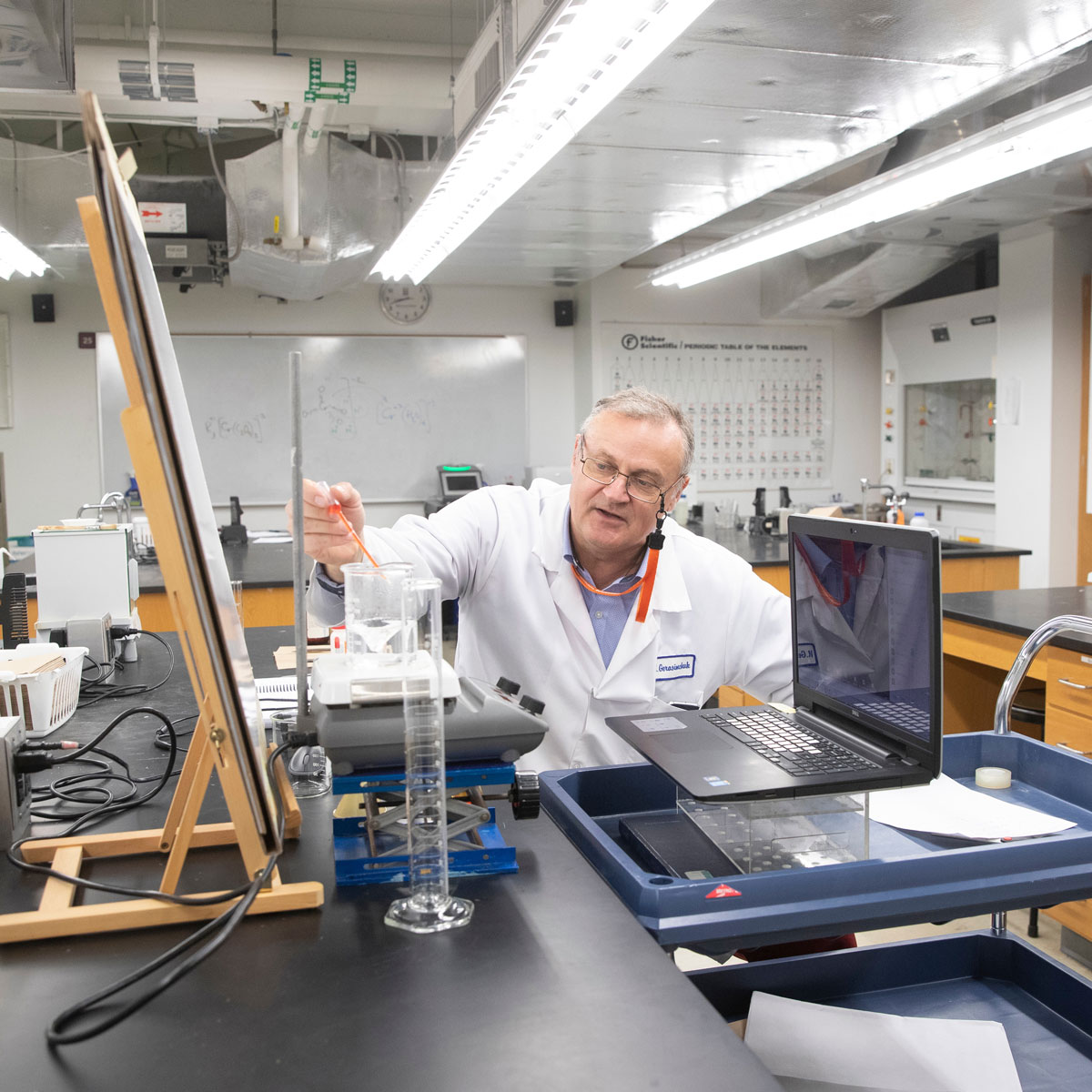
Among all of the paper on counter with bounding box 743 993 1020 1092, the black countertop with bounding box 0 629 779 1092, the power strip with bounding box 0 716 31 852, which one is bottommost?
the paper on counter with bounding box 743 993 1020 1092

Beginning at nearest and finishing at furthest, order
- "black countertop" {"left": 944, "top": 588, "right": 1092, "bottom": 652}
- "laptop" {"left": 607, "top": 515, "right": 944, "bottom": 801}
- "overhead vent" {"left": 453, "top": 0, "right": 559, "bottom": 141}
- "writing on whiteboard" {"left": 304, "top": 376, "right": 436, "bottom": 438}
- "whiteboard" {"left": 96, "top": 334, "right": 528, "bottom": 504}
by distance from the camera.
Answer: "laptop" {"left": 607, "top": 515, "right": 944, "bottom": 801} < "overhead vent" {"left": 453, "top": 0, "right": 559, "bottom": 141} < "black countertop" {"left": 944, "top": 588, "right": 1092, "bottom": 652} < "whiteboard" {"left": 96, "top": 334, "right": 528, "bottom": 504} < "writing on whiteboard" {"left": 304, "top": 376, "right": 436, "bottom": 438}

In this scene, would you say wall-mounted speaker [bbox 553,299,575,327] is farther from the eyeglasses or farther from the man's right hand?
the man's right hand

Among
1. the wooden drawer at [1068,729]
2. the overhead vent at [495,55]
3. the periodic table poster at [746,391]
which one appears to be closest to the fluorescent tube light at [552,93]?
the overhead vent at [495,55]

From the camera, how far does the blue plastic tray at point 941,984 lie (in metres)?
1.14

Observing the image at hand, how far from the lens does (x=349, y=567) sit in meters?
1.12

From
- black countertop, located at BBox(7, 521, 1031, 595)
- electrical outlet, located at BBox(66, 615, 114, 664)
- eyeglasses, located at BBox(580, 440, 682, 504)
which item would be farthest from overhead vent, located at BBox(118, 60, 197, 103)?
eyeglasses, located at BBox(580, 440, 682, 504)

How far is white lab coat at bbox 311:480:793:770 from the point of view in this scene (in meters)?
1.81

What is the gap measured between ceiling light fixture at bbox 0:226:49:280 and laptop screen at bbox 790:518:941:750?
3.63 metres

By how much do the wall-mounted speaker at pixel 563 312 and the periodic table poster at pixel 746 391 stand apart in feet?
1.39

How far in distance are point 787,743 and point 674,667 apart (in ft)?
2.12

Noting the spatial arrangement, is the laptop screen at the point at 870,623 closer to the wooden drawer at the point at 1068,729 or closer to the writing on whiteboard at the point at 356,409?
the wooden drawer at the point at 1068,729

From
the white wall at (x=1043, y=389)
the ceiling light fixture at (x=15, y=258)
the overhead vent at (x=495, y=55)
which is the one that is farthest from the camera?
the white wall at (x=1043, y=389)

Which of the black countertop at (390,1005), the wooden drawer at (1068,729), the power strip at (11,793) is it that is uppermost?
the power strip at (11,793)

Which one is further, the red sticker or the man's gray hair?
the man's gray hair
